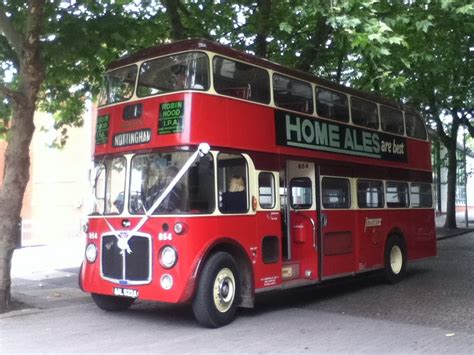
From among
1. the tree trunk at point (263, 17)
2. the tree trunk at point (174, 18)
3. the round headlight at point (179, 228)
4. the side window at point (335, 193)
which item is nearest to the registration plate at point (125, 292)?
the round headlight at point (179, 228)

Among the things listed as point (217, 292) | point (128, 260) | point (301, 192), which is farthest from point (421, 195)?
point (128, 260)

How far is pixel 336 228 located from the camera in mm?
11156

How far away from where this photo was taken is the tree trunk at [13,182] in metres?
9.47

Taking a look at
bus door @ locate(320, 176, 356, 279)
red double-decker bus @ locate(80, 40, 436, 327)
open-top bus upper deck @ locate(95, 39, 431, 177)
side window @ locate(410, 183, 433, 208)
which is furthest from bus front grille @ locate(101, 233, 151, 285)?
side window @ locate(410, 183, 433, 208)

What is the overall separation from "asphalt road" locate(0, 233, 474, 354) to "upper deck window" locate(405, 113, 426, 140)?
387cm

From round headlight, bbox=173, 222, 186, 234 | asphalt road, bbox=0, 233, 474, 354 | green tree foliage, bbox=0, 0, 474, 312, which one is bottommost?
asphalt road, bbox=0, 233, 474, 354

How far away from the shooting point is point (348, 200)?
11602 mm

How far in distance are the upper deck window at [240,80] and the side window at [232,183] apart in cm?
101

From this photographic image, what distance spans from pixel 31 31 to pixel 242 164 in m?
4.13

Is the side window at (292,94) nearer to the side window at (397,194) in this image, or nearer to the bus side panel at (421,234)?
the side window at (397,194)

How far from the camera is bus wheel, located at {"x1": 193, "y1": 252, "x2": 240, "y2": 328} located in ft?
26.3

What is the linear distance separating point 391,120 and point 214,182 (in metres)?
6.57

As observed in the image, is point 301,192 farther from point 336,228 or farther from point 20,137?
point 20,137

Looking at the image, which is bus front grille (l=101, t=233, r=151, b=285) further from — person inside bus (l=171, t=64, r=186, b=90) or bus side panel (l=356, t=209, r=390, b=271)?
bus side panel (l=356, t=209, r=390, b=271)
